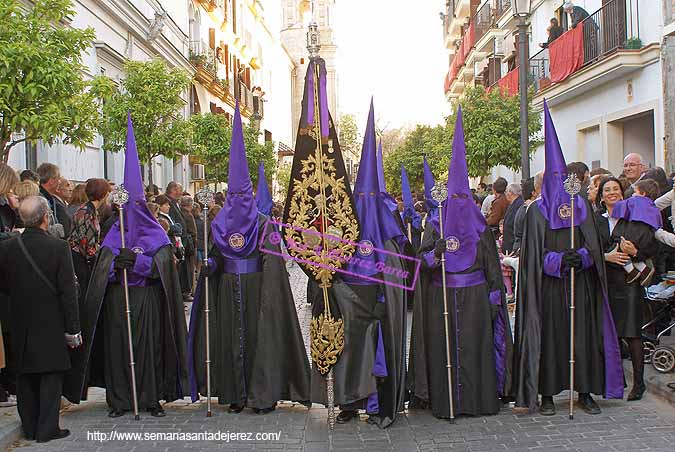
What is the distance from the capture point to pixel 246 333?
23.9 feet

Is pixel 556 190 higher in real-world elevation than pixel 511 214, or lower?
higher

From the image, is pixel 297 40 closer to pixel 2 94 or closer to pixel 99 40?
pixel 99 40

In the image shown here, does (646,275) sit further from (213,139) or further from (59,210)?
(213,139)

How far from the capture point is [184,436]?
6.52 metres

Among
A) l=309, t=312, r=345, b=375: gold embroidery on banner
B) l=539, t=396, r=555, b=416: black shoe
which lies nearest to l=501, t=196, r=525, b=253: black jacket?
l=539, t=396, r=555, b=416: black shoe

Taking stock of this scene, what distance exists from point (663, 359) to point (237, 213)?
4.46 m

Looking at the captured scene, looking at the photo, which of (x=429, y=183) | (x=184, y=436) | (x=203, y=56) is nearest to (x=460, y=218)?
(x=429, y=183)

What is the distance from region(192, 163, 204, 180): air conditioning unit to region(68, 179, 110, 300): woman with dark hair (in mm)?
23589

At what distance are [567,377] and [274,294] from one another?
2.67 meters

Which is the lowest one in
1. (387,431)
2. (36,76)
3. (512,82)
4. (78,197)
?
(387,431)

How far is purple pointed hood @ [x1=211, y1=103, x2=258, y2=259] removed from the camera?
705 cm

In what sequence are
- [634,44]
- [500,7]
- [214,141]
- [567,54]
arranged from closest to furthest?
1. [634,44]
2. [567,54]
3. [214,141]
4. [500,7]

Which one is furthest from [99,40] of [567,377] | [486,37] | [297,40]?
[297,40]

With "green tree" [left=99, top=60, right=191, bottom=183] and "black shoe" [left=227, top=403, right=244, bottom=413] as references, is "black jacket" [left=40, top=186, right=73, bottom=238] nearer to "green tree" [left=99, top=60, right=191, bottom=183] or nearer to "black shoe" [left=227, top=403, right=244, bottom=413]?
"black shoe" [left=227, top=403, right=244, bottom=413]
